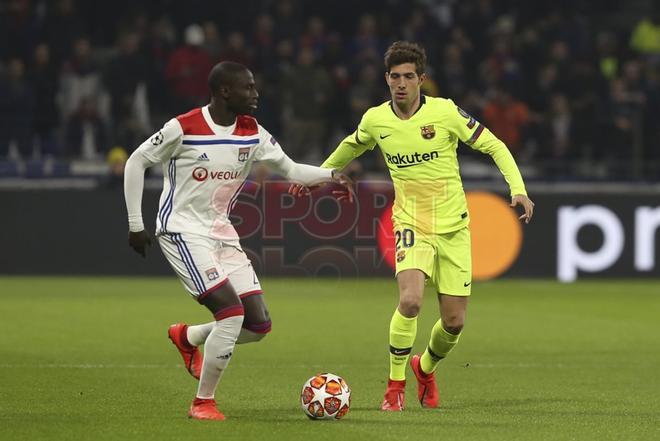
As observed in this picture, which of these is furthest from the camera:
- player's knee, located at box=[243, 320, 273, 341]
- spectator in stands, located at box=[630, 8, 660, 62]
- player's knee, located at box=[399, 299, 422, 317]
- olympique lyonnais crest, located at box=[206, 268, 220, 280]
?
spectator in stands, located at box=[630, 8, 660, 62]

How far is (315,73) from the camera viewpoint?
19.9m

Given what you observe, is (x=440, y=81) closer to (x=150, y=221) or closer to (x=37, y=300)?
(x=150, y=221)

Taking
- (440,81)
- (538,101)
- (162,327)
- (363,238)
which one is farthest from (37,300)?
(538,101)

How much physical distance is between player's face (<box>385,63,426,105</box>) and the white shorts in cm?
142

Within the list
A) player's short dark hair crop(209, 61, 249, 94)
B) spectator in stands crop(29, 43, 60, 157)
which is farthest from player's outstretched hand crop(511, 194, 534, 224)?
spectator in stands crop(29, 43, 60, 157)

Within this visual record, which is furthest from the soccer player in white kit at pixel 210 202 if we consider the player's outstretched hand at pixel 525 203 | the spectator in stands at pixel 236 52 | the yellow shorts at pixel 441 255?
the spectator in stands at pixel 236 52

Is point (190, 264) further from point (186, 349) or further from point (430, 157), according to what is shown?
point (430, 157)

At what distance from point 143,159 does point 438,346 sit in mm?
2293

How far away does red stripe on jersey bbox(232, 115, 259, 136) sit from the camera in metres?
8.03

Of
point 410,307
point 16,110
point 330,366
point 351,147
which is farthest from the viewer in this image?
point 16,110

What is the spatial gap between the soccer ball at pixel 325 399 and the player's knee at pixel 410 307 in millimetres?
712

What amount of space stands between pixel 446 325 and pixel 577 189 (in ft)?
39.3

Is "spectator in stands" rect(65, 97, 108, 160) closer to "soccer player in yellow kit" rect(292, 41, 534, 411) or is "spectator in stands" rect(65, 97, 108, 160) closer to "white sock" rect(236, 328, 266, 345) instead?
"soccer player in yellow kit" rect(292, 41, 534, 411)

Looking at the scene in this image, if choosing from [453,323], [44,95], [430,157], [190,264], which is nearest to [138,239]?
[190,264]
